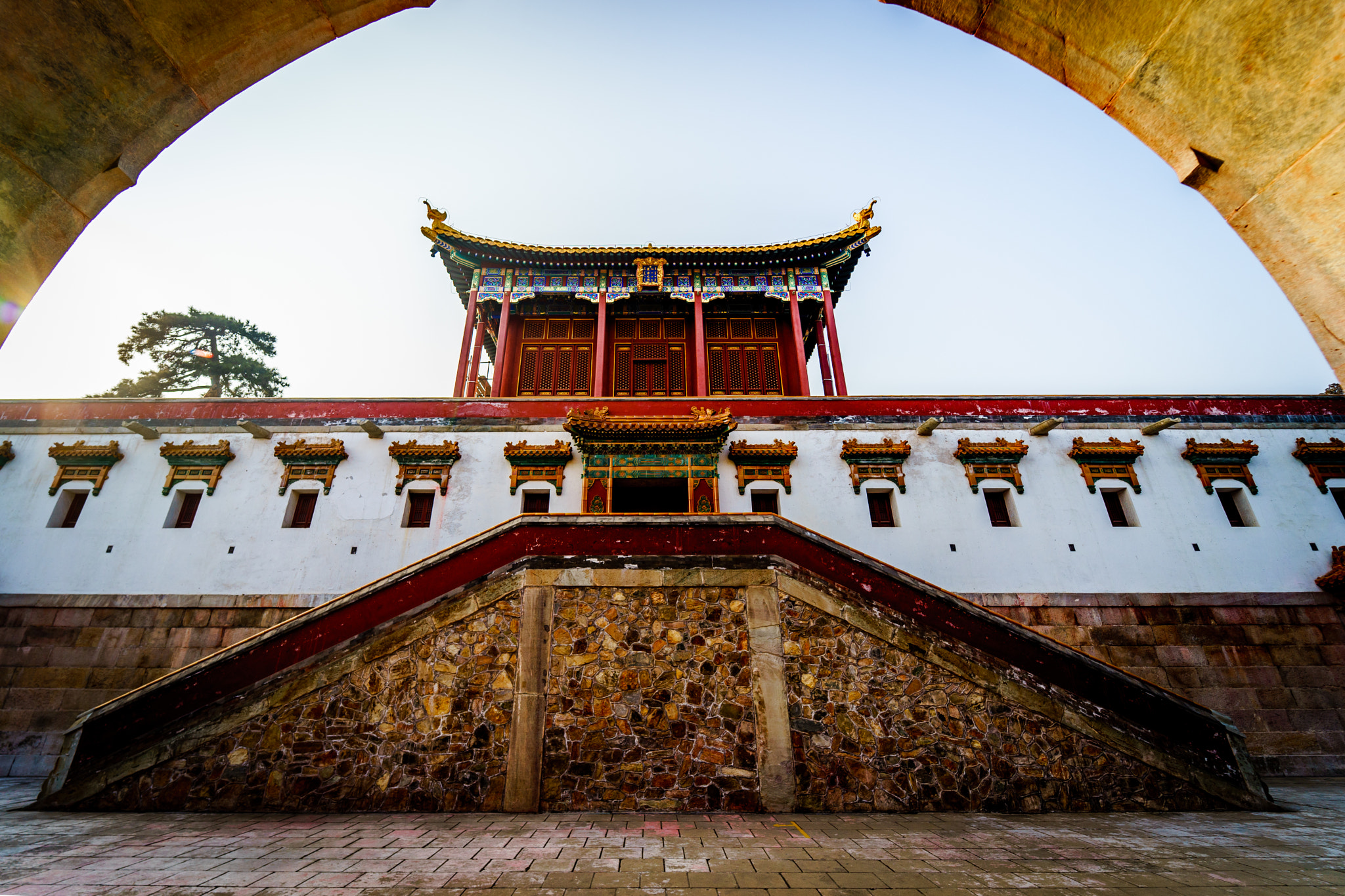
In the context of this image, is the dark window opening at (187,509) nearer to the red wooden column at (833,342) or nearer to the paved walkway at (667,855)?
the paved walkway at (667,855)

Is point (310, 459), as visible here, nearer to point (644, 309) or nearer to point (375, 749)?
point (375, 749)

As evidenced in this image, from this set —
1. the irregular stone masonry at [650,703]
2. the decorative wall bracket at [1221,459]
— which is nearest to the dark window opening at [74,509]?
the irregular stone masonry at [650,703]

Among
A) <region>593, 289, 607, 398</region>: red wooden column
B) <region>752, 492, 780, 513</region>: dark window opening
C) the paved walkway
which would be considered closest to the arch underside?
the paved walkway

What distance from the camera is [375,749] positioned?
263 inches

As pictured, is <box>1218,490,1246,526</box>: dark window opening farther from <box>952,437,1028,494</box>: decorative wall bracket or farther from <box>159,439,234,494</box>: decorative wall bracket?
<box>159,439,234,494</box>: decorative wall bracket

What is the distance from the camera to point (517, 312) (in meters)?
17.6

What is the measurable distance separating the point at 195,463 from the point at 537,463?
750 centimetres

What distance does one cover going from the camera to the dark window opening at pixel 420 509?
40.1ft

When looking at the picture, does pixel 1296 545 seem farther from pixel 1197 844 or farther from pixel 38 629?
pixel 38 629

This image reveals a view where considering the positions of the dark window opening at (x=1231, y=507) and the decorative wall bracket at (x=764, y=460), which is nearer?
the dark window opening at (x=1231, y=507)

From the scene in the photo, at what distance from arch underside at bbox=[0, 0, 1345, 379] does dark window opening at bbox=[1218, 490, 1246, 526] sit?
14.4 meters

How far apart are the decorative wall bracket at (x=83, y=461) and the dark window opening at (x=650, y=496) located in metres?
11.1

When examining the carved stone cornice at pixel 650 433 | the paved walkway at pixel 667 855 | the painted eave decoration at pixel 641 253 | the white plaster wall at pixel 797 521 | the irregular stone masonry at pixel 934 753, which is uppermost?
the painted eave decoration at pixel 641 253

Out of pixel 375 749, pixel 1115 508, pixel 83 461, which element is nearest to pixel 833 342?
pixel 1115 508
